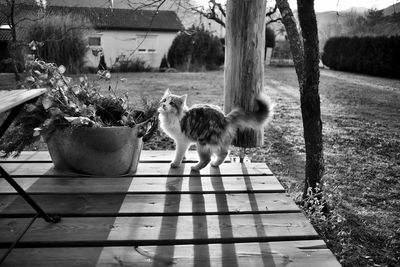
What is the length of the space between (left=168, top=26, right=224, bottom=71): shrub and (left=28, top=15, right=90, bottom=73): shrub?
5.99m

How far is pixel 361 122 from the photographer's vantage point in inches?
272

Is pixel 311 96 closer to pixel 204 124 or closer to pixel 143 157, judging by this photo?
pixel 204 124

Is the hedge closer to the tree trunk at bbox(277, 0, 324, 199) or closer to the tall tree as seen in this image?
the tall tree

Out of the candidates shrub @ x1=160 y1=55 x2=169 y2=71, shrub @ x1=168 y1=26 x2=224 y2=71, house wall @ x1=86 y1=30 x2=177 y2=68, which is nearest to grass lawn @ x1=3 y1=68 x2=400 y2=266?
shrub @ x1=168 y1=26 x2=224 y2=71

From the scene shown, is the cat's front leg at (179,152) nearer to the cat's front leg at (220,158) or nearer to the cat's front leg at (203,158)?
the cat's front leg at (203,158)

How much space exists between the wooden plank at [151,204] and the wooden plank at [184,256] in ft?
1.22

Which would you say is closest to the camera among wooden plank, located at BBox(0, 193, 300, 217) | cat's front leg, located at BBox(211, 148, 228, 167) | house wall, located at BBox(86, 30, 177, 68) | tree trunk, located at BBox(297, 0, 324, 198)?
wooden plank, located at BBox(0, 193, 300, 217)

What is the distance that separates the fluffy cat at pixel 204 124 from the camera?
2797 mm

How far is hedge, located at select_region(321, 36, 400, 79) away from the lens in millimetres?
16297

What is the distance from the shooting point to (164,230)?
186 centimetres

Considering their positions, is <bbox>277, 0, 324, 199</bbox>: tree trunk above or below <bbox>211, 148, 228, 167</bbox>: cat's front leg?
above

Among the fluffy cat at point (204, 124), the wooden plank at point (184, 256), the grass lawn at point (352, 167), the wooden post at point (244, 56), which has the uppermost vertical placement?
the wooden post at point (244, 56)

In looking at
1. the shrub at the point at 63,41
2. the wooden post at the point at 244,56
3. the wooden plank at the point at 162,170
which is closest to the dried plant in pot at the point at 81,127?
the wooden plank at the point at 162,170

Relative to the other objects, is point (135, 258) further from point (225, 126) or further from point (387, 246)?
point (387, 246)
